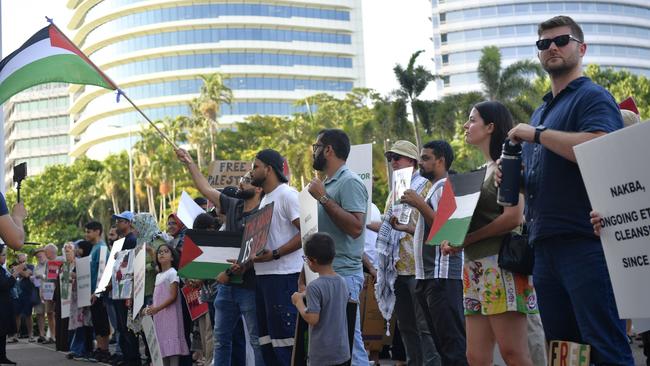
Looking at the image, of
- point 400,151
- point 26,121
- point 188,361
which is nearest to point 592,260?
point 400,151

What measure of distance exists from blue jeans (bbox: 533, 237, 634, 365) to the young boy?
81.7 inches

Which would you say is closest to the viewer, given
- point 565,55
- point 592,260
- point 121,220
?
point 592,260

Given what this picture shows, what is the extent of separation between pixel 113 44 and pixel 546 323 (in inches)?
4550

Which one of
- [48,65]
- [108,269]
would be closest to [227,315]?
[48,65]

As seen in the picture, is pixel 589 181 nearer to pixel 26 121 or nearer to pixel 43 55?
pixel 43 55

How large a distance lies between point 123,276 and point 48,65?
2.71m

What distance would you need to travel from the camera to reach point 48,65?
10008 mm

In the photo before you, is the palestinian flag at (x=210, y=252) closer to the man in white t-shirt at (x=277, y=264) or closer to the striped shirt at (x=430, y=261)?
the man in white t-shirt at (x=277, y=264)

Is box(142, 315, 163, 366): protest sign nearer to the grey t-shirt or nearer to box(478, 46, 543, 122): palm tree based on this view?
the grey t-shirt

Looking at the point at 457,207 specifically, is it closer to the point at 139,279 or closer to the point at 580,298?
the point at 580,298

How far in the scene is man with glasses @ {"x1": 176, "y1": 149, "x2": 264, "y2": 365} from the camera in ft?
24.8

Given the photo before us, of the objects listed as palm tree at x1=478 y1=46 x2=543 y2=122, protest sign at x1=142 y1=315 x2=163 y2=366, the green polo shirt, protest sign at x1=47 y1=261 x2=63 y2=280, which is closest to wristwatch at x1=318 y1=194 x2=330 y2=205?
the green polo shirt

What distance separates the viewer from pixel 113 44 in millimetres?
115688

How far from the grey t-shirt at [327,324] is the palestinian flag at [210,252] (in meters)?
1.68
